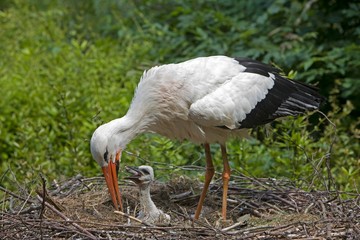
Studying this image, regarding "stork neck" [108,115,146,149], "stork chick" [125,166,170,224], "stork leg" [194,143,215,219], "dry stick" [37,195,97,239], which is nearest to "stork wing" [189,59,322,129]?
"stork neck" [108,115,146,149]

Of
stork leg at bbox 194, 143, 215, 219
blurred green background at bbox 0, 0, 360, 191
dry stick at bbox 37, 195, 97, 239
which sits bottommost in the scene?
blurred green background at bbox 0, 0, 360, 191

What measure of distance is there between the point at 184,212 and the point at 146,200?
1.29 ft

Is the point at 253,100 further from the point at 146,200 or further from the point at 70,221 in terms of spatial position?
the point at 70,221

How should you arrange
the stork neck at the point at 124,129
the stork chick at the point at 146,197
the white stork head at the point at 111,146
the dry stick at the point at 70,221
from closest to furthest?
1. the dry stick at the point at 70,221
2. the white stork head at the point at 111,146
3. the stork neck at the point at 124,129
4. the stork chick at the point at 146,197

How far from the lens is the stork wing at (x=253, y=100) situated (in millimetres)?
7348

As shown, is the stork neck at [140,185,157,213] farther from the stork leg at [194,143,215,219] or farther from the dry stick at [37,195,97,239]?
the dry stick at [37,195,97,239]

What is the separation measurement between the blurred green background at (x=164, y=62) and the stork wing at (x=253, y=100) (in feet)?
2.78

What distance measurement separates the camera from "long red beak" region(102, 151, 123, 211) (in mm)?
7273

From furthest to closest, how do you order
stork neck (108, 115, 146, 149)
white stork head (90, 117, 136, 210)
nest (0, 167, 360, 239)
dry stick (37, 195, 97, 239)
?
stork neck (108, 115, 146, 149) → white stork head (90, 117, 136, 210) → nest (0, 167, 360, 239) → dry stick (37, 195, 97, 239)

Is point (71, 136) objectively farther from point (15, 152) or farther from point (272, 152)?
Result: point (272, 152)

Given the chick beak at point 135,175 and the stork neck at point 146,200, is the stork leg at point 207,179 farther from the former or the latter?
the chick beak at point 135,175

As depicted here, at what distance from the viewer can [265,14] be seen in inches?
475

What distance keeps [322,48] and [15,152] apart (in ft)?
13.2

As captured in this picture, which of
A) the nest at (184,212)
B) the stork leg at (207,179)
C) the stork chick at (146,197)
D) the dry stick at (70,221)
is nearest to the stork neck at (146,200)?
the stork chick at (146,197)
